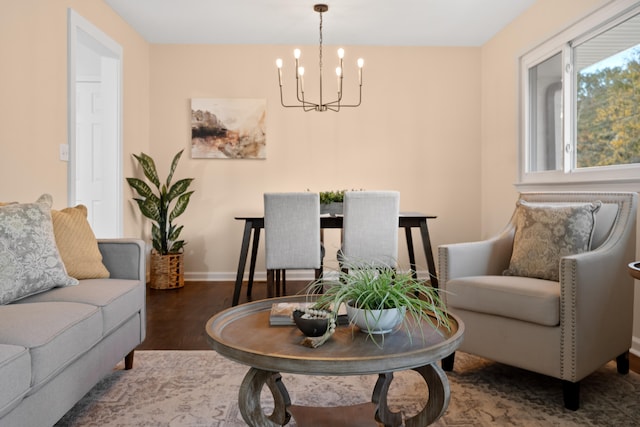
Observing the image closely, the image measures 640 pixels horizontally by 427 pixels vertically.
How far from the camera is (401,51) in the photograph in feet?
16.7

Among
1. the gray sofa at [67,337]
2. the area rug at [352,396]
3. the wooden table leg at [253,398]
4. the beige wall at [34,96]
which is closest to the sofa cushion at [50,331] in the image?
the gray sofa at [67,337]

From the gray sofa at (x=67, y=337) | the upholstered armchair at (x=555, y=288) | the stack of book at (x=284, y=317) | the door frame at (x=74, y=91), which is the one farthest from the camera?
the door frame at (x=74, y=91)

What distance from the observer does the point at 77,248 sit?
2.37m

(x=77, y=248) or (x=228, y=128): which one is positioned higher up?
(x=228, y=128)

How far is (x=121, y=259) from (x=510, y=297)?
76.0 inches

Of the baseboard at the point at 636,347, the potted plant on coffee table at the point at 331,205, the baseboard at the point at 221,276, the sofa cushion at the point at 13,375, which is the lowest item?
the baseboard at the point at 636,347

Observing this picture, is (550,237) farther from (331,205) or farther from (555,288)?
(331,205)

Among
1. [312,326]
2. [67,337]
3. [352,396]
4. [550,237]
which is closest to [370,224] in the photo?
[550,237]

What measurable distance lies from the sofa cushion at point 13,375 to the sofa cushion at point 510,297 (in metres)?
1.70

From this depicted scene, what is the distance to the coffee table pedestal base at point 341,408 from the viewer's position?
1438 mm

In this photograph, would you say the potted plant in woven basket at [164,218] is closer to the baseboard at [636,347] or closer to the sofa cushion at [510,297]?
the sofa cushion at [510,297]

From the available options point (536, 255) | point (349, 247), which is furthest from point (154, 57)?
point (536, 255)

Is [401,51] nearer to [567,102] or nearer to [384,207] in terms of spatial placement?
[567,102]

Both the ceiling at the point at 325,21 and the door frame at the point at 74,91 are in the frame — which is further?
the ceiling at the point at 325,21
